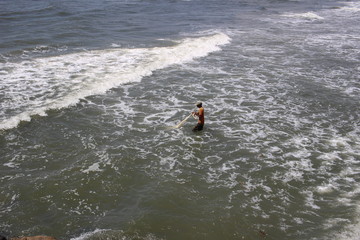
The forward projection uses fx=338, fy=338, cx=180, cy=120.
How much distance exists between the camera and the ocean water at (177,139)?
763 centimetres

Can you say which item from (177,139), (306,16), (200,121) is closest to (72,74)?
(177,139)

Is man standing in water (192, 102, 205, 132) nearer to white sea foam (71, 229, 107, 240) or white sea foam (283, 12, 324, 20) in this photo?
white sea foam (71, 229, 107, 240)

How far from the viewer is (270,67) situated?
18.5 metres

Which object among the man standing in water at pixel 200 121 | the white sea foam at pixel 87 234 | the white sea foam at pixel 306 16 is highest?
the white sea foam at pixel 306 16

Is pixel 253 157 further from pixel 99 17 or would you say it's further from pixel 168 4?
pixel 168 4

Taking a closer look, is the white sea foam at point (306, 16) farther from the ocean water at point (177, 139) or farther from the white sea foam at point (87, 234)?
the white sea foam at point (87, 234)

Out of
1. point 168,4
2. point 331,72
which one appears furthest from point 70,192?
point 168,4

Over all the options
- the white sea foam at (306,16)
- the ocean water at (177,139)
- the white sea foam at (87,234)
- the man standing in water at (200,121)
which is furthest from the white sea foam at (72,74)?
the white sea foam at (306,16)

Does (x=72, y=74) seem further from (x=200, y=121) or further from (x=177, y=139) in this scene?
(x=200, y=121)

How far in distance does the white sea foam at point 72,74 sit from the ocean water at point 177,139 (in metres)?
0.09

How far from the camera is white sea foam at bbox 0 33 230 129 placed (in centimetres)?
1332

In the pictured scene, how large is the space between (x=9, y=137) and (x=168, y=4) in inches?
1385

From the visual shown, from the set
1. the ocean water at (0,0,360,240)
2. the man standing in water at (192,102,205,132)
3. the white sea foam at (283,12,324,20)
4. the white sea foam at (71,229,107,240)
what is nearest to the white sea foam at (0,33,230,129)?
the ocean water at (0,0,360,240)

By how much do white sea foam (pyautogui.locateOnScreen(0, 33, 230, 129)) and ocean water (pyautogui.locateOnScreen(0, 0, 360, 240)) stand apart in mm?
88
